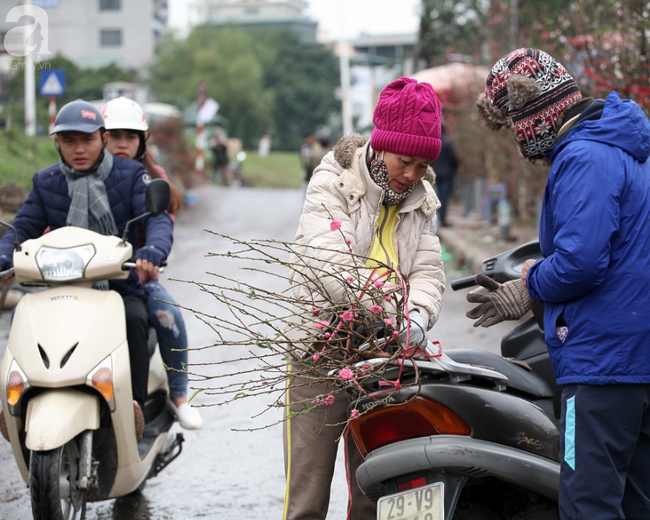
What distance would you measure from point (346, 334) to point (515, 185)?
1302cm

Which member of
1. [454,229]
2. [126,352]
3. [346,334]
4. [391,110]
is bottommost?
[454,229]

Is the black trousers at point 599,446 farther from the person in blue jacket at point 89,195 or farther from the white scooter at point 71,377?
the person in blue jacket at point 89,195

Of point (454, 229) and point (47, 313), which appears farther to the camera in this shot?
point (454, 229)

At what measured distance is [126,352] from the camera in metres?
4.25

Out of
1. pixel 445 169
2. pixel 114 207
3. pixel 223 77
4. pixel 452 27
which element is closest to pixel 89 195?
pixel 114 207

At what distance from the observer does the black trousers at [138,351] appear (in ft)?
14.6

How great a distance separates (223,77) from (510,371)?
261ft

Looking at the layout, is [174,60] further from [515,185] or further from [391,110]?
[391,110]

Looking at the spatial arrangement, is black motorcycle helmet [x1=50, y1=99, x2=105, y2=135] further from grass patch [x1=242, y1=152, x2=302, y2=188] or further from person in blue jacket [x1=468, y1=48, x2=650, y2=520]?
grass patch [x1=242, y1=152, x2=302, y2=188]

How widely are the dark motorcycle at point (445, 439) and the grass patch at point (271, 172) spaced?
45369mm

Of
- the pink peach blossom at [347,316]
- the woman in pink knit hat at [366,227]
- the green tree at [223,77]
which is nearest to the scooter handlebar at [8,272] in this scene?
the woman in pink knit hat at [366,227]

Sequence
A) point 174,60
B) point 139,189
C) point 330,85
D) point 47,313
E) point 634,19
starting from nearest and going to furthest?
1. point 47,313
2. point 139,189
3. point 634,19
4. point 174,60
5. point 330,85

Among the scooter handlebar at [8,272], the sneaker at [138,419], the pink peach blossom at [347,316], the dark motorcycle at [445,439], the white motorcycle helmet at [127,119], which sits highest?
the white motorcycle helmet at [127,119]

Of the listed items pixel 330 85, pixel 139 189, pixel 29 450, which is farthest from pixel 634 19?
pixel 330 85
